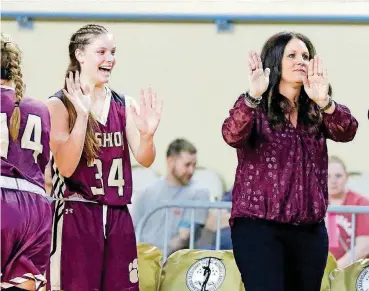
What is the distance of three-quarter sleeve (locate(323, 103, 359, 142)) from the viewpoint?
16.3 ft

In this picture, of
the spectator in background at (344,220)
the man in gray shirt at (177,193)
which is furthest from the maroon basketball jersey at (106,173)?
the man in gray shirt at (177,193)

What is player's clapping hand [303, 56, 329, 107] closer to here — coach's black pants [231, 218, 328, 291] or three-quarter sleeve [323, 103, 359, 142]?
three-quarter sleeve [323, 103, 359, 142]

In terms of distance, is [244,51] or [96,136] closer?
[96,136]

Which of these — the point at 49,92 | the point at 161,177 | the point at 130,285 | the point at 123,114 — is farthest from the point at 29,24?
the point at 130,285

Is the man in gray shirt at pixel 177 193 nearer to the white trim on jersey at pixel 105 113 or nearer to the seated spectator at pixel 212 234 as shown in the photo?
the seated spectator at pixel 212 234

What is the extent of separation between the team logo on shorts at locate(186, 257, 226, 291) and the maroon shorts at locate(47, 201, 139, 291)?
0.76m

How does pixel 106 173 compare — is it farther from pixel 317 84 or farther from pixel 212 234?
pixel 212 234

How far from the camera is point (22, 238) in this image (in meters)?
4.29

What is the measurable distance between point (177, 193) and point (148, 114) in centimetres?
227

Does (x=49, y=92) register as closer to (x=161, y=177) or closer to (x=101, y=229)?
(x=161, y=177)

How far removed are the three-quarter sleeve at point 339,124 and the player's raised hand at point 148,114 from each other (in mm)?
821

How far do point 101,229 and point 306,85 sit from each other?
3.91ft

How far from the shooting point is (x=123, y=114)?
17.3 ft

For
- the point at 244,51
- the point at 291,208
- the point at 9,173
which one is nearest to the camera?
the point at 9,173
